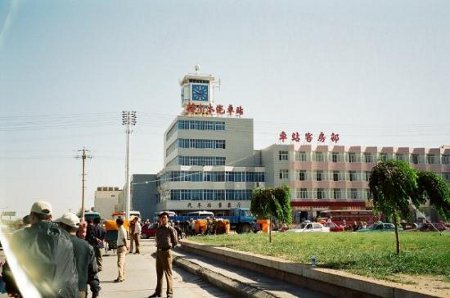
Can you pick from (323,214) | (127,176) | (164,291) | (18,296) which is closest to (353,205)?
(323,214)

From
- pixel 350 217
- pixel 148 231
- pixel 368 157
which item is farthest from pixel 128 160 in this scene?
pixel 368 157

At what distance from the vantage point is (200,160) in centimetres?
7044

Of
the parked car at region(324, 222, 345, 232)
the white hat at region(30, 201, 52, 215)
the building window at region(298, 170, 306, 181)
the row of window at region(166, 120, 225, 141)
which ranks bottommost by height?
the parked car at region(324, 222, 345, 232)

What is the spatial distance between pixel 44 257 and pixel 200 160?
220 ft

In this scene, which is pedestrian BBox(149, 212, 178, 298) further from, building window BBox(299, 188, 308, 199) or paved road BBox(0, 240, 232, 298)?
building window BBox(299, 188, 308, 199)

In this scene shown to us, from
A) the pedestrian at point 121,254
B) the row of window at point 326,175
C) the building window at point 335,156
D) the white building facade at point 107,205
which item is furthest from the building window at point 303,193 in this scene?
the pedestrian at point 121,254

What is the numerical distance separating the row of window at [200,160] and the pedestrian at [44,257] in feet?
216

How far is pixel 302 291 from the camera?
8.59 metres

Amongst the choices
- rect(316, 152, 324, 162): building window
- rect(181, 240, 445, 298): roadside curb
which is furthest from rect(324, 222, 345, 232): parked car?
rect(181, 240, 445, 298): roadside curb

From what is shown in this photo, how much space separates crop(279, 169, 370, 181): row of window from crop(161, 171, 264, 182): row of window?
4.23 meters

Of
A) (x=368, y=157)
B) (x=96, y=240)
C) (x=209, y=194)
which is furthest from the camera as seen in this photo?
(x=368, y=157)

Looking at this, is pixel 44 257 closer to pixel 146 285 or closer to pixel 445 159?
pixel 146 285

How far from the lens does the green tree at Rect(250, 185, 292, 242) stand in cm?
2066

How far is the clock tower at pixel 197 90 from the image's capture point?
7962 centimetres
